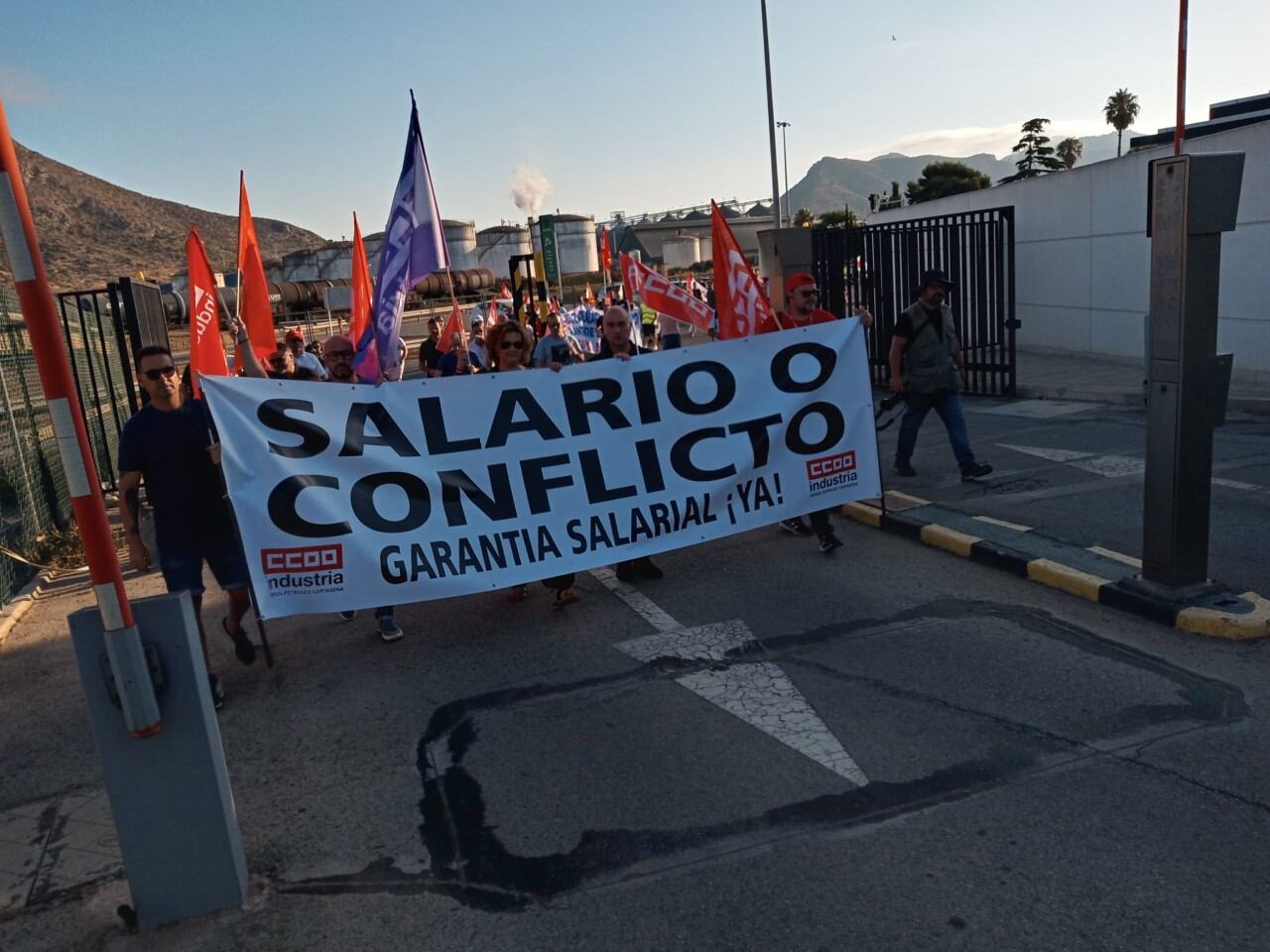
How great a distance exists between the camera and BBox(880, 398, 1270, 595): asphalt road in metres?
7.05

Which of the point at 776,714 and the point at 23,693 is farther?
the point at 23,693

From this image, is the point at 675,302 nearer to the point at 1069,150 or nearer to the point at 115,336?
the point at 115,336

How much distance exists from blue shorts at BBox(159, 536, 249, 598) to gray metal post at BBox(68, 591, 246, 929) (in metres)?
2.18

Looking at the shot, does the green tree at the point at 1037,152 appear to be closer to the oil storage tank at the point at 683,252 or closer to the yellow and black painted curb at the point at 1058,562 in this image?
the oil storage tank at the point at 683,252

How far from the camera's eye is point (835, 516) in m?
8.60

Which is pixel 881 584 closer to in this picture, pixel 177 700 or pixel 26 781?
pixel 177 700

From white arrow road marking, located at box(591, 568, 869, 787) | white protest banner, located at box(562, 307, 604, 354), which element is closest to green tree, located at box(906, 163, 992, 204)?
white protest banner, located at box(562, 307, 604, 354)

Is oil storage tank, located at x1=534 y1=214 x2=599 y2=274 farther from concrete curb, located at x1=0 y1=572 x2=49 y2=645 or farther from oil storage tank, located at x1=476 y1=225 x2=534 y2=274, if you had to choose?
concrete curb, located at x1=0 y1=572 x2=49 y2=645

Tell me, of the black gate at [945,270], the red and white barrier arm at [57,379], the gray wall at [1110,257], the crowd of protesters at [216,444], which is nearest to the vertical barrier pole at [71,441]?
the red and white barrier arm at [57,379]

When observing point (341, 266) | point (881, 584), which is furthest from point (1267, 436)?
point (341, 266)

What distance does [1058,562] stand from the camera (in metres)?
6.47

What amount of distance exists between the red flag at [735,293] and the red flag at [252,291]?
345cm

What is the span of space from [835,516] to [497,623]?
3.44 m

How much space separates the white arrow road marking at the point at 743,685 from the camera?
14.6 ft
